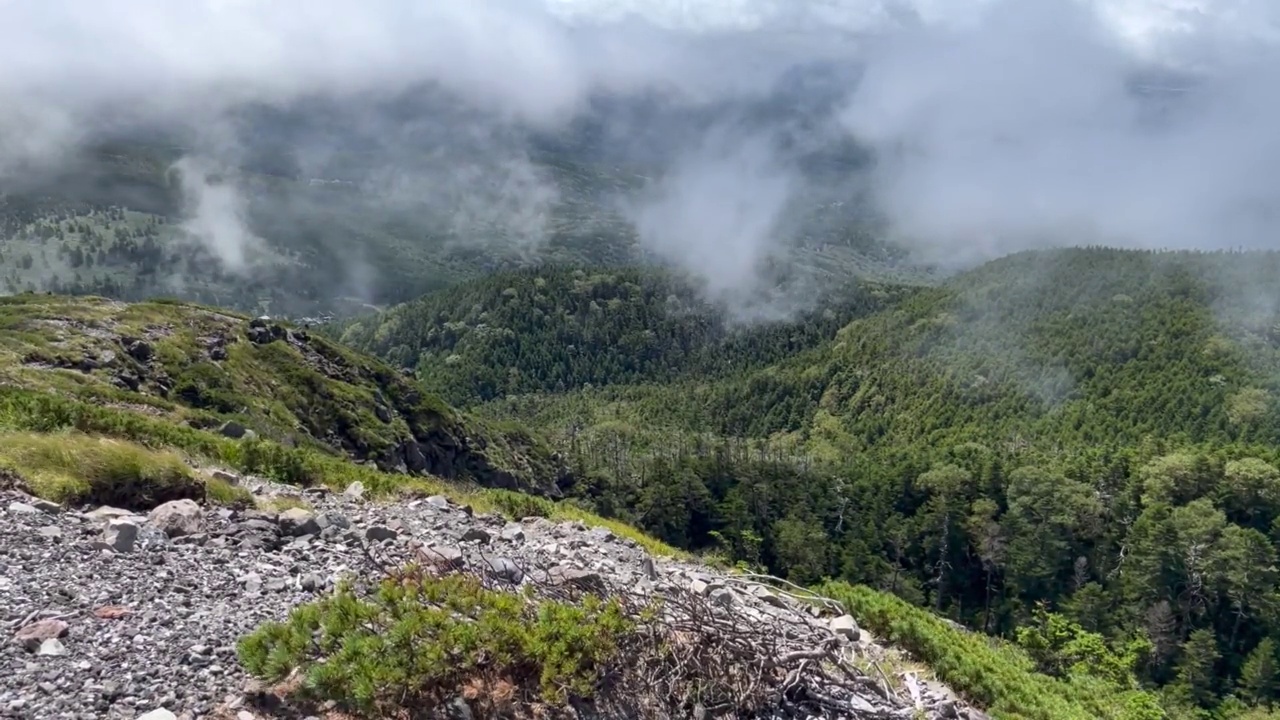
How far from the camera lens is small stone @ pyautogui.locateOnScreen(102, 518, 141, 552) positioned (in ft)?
37.3

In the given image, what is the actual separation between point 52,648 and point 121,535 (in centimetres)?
340

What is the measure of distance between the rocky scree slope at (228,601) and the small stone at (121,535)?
0.02 meters

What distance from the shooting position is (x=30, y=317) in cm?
7044

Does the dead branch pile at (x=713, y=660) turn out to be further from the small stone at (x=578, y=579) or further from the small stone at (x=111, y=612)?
the small stone at (x=111, y=612)

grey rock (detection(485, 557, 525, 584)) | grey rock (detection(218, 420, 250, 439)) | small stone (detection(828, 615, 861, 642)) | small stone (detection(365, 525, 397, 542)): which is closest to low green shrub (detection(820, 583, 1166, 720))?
small stone (detection(828, 615, 861, 642))

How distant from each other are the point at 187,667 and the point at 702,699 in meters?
5.73

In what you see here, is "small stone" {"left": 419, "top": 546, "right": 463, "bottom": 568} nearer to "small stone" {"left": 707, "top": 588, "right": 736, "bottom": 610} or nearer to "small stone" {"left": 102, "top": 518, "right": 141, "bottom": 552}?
"small stone" {"left": 707, "top": 588, "right": 736, "bottom": 610}

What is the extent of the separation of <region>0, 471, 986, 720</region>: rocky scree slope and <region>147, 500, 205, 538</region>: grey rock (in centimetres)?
3

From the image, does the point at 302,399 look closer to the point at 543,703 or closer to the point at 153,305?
the point at 153,305

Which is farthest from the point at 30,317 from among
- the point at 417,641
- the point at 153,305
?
the point at 417,641

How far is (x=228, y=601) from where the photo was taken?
10.2m

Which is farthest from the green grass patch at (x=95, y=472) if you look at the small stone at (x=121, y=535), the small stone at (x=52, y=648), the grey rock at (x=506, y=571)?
the grey rock at (x=506, y=571)

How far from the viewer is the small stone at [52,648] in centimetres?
831

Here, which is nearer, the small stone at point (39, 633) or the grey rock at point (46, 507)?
the small stone at point (39, 633)
